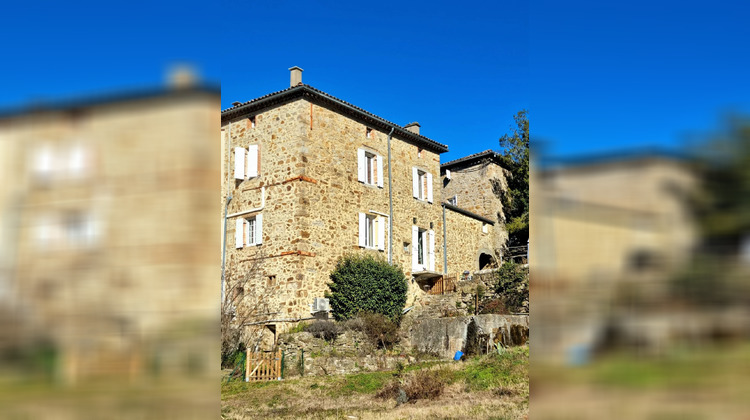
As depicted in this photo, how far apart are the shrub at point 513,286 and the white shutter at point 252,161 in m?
7.70

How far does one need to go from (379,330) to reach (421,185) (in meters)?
7.29

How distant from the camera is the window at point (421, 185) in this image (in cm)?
2134

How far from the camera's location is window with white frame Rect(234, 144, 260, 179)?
17984 millimetres

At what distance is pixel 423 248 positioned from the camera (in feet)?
70.4

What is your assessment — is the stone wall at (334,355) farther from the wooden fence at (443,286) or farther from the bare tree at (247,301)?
the wooden fence at (443,286)

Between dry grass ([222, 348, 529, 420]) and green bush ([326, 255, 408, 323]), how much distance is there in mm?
4671

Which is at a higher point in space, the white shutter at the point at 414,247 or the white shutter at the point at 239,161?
the white shutter at the point at 239,161

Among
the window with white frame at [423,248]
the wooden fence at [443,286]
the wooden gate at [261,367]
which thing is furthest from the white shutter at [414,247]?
the wooden gate at [261,367]

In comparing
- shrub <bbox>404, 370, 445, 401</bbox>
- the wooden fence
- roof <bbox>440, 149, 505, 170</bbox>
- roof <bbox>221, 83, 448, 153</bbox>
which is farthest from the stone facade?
shrub <bbox>404, 370, 445, 401</bbox>

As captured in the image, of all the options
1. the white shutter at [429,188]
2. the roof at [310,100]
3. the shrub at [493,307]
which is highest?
the roof at [310,100]

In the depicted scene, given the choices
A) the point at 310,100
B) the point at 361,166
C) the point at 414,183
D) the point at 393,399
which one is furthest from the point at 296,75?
the point at 393,399
